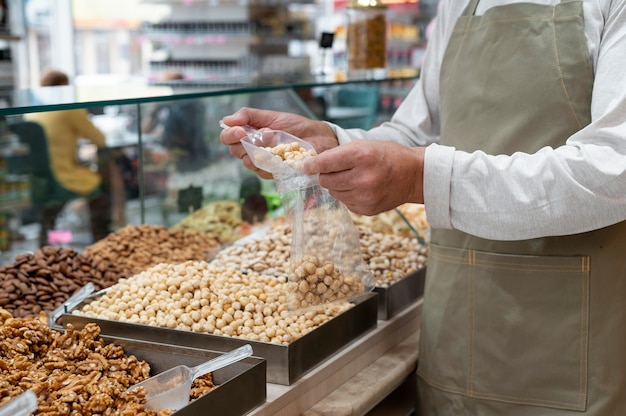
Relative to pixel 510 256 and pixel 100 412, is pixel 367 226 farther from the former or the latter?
pixel 100 412

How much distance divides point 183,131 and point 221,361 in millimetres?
2132

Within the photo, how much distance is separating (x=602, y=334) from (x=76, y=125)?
3.17 metres

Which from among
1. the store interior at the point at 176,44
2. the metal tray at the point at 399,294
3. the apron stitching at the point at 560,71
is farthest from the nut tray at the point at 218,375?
the store interior at the point at 176,44

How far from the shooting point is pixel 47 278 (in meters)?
2.17

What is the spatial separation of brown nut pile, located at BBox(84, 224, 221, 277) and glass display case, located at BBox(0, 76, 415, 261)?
22cm

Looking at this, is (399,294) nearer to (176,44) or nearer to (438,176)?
(438,176)

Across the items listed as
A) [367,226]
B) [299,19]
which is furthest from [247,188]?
[299,19]

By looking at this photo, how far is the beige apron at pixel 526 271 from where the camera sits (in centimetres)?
170

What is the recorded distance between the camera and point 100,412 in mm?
1359

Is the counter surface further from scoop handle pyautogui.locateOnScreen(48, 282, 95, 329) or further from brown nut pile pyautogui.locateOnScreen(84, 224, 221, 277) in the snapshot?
brown nut pile pyautogui.locateOnScreen(84, 224, 221, 277)

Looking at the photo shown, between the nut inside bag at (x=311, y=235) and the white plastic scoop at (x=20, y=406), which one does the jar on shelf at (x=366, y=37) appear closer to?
the nut inside bag at (x=311, y=235)

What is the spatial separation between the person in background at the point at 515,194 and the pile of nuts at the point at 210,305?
0.31 metres

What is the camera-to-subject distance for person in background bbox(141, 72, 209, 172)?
3.35 m

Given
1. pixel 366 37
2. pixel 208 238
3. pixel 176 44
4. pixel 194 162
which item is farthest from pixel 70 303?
pixel 176 44
